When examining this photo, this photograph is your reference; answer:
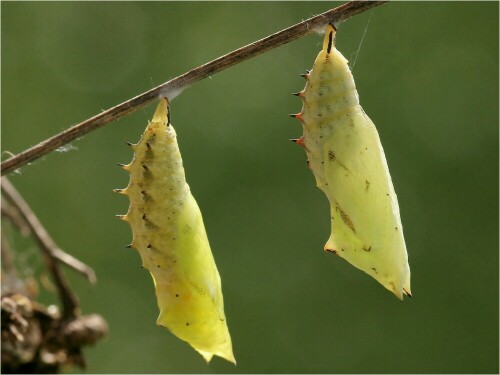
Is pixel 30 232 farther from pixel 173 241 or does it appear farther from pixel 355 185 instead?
pixel 355 185

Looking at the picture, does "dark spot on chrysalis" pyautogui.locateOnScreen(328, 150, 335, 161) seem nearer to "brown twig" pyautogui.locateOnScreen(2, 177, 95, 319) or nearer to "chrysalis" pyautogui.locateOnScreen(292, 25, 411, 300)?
"chrysalis" pyautogui.locateOnScreen(292, 25, 411, 300)

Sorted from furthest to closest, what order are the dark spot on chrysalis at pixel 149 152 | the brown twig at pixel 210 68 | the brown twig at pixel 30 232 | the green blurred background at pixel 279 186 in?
the green blurred background at pixel 279 186 < the brown twig at pixel 30 232 < the dark spot on chrysalis at pixel 149 152 < the brown twig at pixel 210 68

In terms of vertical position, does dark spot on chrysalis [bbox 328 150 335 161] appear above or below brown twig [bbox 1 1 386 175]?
below

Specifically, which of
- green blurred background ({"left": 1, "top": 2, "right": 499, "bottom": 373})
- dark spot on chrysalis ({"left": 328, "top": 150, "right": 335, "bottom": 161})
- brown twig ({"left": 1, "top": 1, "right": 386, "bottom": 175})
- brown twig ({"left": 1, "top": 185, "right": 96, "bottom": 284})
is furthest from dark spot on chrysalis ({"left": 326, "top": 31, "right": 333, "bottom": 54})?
green blurred background ({"left": 1, "top": 2, "right": 499, "bottom": 373})

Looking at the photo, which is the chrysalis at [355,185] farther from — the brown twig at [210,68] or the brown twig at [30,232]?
the brown twig at [30,232]

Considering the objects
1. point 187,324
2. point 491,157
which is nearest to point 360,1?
point 187,324

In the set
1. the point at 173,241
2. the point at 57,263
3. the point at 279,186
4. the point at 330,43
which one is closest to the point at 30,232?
the point at 57,263

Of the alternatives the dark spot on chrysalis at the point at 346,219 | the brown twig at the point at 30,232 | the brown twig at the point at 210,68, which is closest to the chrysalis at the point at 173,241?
the brown twig at the point at 210,68

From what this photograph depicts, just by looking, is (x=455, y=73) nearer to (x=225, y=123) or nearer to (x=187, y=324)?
(x=225, y=123)
